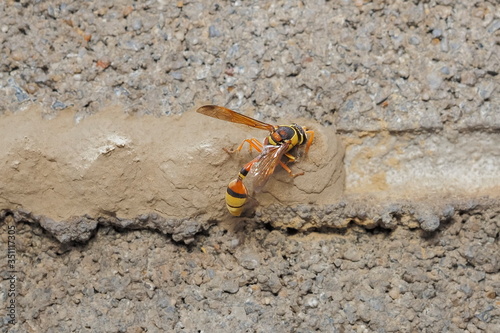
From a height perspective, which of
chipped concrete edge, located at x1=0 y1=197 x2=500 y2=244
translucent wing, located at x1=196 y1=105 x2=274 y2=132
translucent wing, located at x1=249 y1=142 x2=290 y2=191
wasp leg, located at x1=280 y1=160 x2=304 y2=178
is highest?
translucent wing, located at x1=196 y1=105 x2=274 y2=132

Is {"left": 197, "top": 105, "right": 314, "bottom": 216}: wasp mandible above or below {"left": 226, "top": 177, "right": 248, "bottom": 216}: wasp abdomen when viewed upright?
above

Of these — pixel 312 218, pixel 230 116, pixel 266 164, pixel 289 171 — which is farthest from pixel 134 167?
pixel 312 218

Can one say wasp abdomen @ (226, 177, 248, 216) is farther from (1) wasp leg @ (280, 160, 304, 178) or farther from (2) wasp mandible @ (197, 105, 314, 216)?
(1) wasp leg @ (280, 160, 304, 178)

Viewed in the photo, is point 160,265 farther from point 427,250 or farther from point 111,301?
point 427,250

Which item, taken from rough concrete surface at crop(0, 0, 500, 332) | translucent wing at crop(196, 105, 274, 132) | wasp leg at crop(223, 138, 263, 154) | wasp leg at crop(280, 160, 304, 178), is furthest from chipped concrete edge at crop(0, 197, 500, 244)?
translucent wing at crop(196, 105, 274, 132)

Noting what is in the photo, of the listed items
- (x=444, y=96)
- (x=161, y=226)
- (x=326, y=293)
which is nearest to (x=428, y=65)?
(x=444, y=96)

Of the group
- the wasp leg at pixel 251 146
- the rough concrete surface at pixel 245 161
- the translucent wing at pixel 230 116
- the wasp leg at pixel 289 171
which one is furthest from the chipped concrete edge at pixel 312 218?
the translucent wing at pixel 230 116

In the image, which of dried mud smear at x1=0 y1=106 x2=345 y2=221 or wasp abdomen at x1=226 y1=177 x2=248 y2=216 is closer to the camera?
wasp abdomen at x1=226 y1=177 x2=248 y2=216
